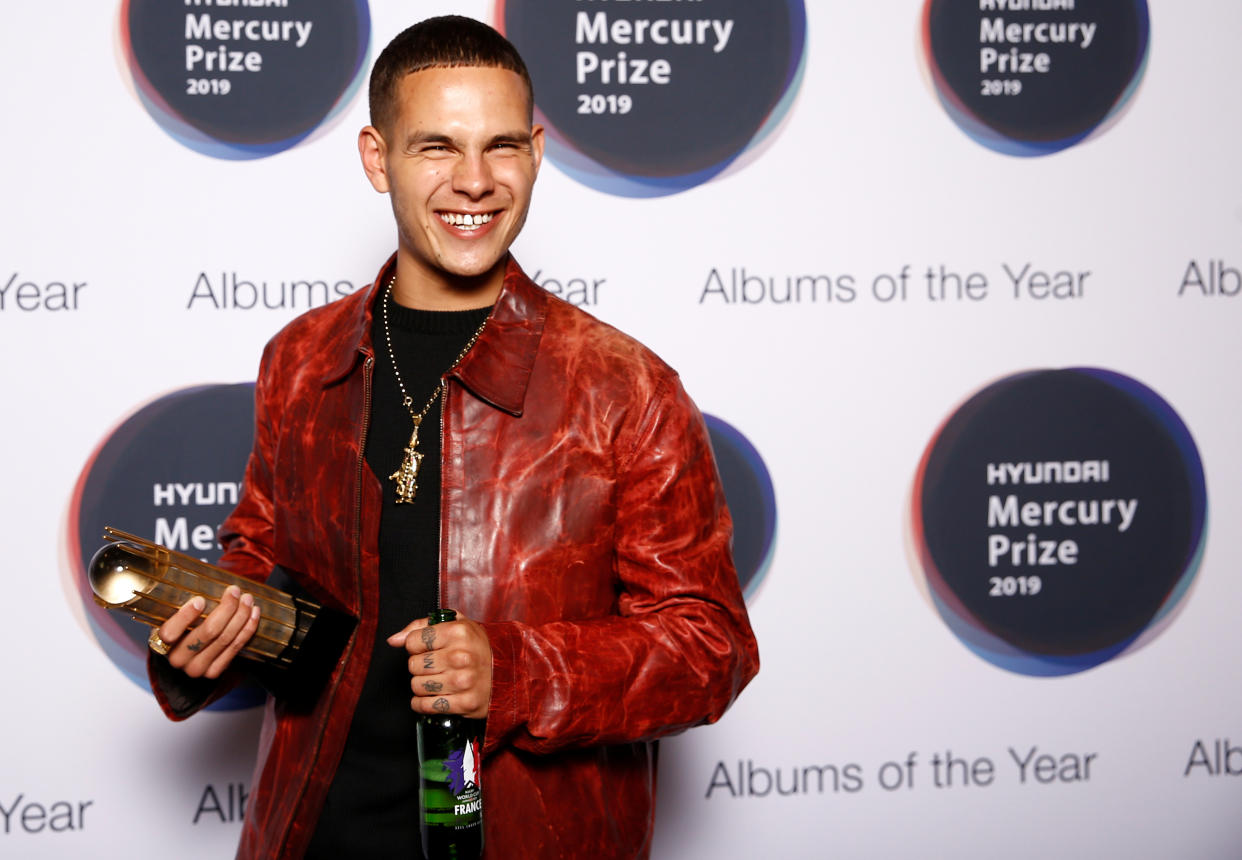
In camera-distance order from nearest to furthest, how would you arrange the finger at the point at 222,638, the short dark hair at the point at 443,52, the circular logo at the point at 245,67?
the finger at the point at 222,638 → the short dark hair at the point at 443,52 → the circular logo at the point at 245,67

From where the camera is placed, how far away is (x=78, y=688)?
1893mm

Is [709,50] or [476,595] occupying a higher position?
[709,50]

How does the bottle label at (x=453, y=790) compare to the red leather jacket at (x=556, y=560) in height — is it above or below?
below

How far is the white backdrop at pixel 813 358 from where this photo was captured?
6.12 feet

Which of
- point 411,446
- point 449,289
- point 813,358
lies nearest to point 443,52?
point 449,289

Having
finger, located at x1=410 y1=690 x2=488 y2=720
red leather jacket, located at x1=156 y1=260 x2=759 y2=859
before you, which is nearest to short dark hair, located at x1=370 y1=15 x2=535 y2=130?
red leather jacket, located at x1=156 y1=260 x2=759 y2=859

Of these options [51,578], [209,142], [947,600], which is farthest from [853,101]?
[51,578]

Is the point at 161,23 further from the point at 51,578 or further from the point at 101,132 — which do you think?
the point at 51,578

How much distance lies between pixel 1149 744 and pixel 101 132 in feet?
7.05

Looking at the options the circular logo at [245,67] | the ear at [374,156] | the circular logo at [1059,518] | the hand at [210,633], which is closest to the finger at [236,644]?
the hand at [210,633]

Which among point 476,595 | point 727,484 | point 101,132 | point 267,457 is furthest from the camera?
point 727,484

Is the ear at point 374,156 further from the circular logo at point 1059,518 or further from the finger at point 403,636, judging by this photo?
the circular logo at point 1059,518

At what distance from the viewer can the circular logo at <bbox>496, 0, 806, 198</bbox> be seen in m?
1.92

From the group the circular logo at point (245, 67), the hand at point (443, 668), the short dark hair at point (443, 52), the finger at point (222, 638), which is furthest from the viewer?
the circular logo at point (245, 67)
